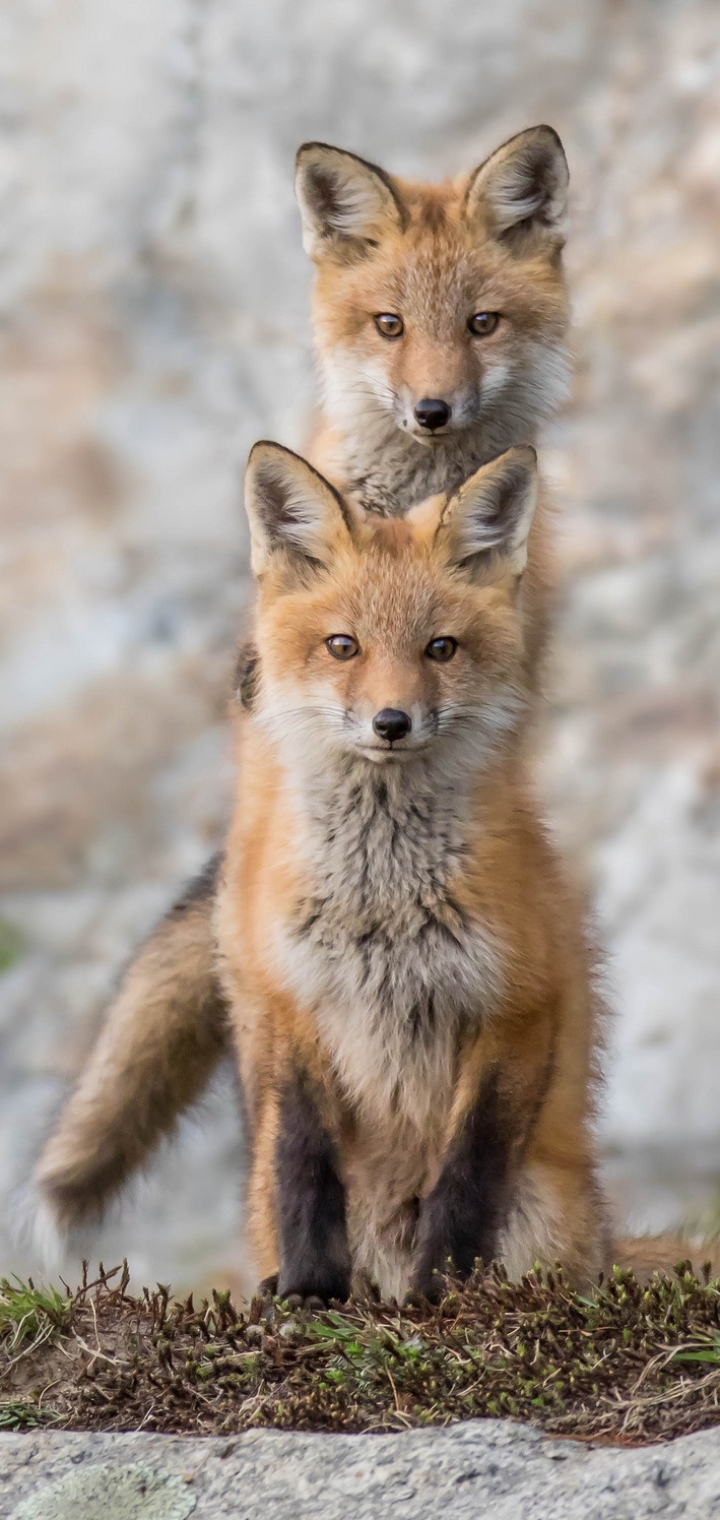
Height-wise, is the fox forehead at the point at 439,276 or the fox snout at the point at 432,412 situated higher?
the fox forehead at the point at 439,276

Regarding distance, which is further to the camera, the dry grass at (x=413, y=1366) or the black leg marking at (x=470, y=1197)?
the black leg marking at (x=470, y=1197)

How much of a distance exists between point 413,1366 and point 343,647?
1.19 meters

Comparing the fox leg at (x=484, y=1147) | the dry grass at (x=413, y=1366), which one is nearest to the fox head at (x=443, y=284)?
the fox leg at (x=484, y=1147)

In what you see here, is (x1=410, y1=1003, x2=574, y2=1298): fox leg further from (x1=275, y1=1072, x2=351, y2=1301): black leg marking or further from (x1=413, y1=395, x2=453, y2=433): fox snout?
(x1=413, y1=395, x2=453, y2=433): fox snout

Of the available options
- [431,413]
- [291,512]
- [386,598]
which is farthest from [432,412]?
[386,598]

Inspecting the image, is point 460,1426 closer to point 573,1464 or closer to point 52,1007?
point 573,1464

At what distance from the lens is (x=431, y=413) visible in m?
3.12

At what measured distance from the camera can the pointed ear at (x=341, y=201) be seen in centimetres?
342

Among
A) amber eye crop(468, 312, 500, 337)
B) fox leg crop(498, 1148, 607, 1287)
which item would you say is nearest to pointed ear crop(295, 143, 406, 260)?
amber eye crop(468, 312, 500, 337)

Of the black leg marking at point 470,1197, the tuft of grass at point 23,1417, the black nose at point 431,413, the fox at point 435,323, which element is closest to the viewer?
the tuft of grass at point 23,1417

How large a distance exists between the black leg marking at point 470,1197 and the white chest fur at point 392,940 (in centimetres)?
11

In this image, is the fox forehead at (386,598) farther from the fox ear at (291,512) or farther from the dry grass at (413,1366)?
the dry grass at (413,1366)

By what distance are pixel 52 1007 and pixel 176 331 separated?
261 centimetres

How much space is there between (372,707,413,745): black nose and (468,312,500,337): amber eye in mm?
1029
